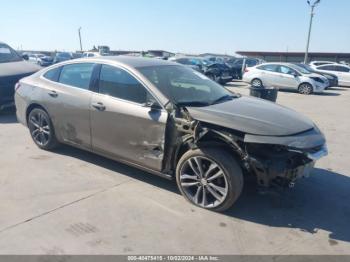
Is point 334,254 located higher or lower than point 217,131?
lower

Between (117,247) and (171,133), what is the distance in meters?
1.43

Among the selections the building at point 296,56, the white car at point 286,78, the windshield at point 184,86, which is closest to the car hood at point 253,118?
the windshield at point 184,86

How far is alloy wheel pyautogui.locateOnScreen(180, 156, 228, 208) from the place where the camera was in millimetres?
3918

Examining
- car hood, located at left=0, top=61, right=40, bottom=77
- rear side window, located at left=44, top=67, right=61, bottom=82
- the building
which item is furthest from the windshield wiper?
the building

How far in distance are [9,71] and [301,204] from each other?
770 cm

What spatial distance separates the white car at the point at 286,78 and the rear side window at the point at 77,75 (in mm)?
13549

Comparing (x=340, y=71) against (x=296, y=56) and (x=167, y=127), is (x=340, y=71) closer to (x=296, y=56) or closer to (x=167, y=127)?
(x=167, y=127)

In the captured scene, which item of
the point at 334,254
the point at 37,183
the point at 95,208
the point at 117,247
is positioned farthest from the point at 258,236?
the point at 37,183

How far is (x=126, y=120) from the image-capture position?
4445 mm

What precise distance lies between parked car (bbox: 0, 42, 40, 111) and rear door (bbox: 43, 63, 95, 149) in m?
3.52

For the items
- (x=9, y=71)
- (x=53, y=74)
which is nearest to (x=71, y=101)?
(x=53, y=74)

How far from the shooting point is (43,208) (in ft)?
13.1

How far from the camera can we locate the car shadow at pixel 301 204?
3822 mm

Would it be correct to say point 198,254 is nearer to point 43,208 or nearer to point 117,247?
point 117,247
